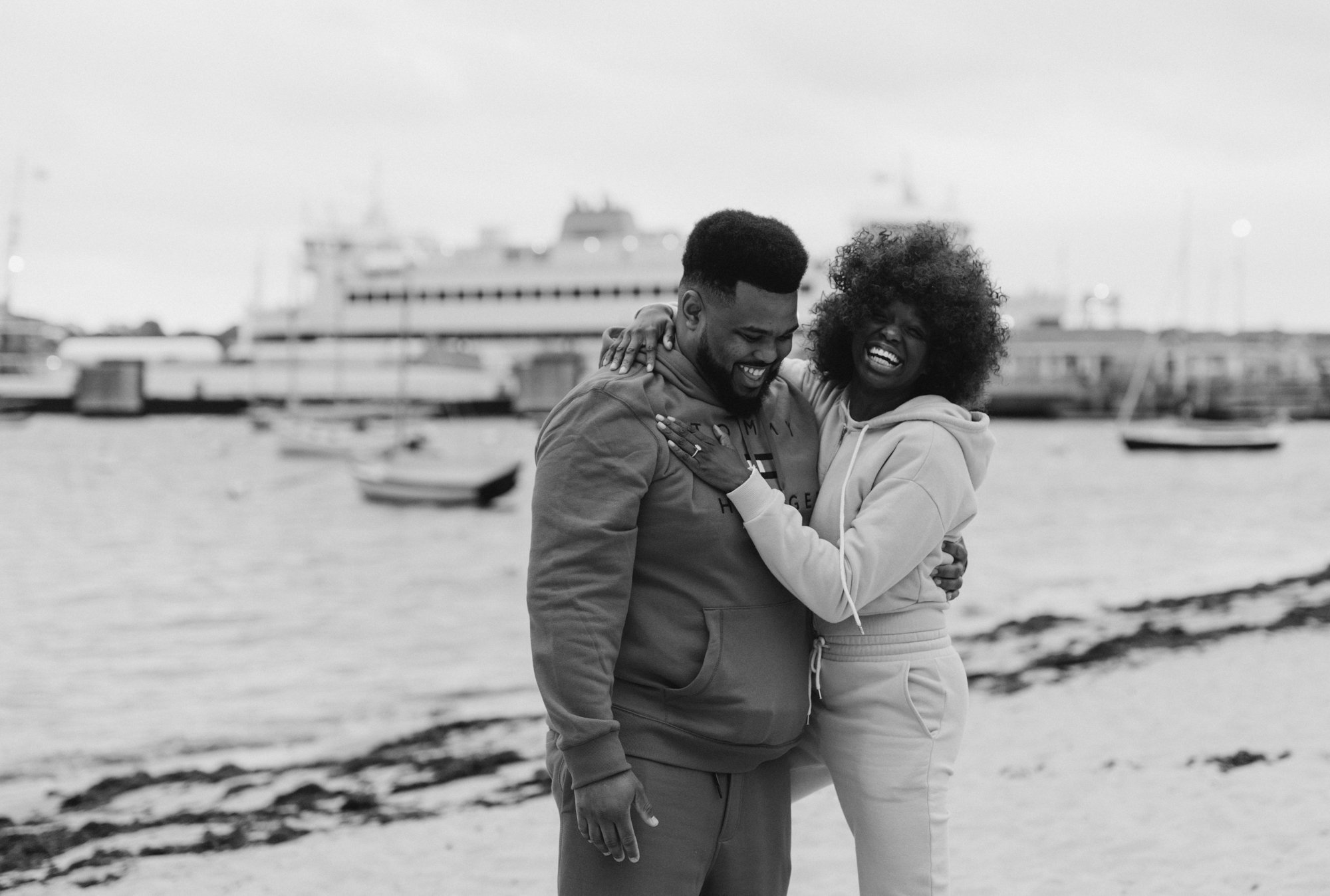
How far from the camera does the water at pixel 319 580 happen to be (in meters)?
9.83

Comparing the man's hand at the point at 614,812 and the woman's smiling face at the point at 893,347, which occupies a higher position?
the woman's smiling face at the point at 893,347

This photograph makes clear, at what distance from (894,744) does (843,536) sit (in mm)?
456

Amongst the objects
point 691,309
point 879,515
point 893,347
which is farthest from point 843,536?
point 691,309

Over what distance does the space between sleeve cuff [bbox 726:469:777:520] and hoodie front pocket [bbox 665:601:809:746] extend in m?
0.20

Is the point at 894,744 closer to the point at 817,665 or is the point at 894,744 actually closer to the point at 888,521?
the point at 817,665

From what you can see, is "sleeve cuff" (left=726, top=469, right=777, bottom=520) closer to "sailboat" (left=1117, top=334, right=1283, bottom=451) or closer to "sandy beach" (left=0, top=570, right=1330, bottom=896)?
"sandy beach" (left=0, top=570, right=1330, bottom=896)

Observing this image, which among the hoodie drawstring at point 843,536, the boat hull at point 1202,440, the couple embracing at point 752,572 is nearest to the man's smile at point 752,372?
the couple embracing at point 752,572

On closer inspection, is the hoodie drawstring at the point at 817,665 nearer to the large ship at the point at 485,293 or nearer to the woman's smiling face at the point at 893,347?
the woman's smiling face at the point at 893,347

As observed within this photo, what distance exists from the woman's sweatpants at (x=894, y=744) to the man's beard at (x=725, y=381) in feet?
1.76

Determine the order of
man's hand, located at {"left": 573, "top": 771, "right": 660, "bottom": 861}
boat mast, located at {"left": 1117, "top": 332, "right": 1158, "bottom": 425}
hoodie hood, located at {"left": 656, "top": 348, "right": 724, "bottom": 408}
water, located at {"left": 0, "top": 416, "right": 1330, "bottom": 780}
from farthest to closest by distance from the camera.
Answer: boat mast, located at {"left": 1117, "top": 332, "right": 1158, "bottom": 425}, water, located at {"left": 0, "top": 416, "right": 1330, "bottom": 780}, hoodie hood, located at {"left": 656, "top": 348, "right": 724, "bottom": 408}, man's hand, located at {"left": 573, "top": 771, "right": 660, "bottom": 861}

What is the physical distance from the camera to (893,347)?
2584mm

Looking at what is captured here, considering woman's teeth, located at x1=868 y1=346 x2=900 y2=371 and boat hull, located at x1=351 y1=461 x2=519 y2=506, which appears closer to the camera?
woman's teeth, located at x1=868 y1=346 x2=900 y2=371

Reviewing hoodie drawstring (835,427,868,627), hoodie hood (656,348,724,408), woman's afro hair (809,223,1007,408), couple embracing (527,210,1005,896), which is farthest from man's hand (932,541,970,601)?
hoodie hood (656,348,724,408)

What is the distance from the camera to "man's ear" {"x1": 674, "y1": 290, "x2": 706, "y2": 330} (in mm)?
2422
